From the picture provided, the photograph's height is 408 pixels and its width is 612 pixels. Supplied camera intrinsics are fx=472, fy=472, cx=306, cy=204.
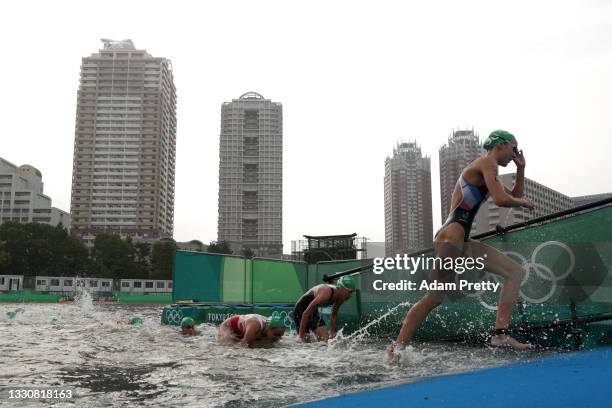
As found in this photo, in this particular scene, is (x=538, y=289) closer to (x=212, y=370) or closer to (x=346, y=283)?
(x=346, y=283)

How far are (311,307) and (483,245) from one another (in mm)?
3994

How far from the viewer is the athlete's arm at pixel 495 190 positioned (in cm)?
426

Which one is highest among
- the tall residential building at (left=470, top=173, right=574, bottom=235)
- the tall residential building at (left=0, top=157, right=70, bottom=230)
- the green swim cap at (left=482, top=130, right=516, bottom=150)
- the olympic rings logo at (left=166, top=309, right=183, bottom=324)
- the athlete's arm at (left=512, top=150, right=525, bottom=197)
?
the tall residential building at (left=0, top=157, right=70, bottom=230)

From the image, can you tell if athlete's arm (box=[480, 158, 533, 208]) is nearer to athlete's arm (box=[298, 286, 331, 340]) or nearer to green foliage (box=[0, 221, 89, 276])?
athlete's arm (box=[298, 286, 331, 340])

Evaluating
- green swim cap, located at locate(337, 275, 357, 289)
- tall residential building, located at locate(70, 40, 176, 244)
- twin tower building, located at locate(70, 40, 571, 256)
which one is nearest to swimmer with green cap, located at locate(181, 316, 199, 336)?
green swim cap, located at locate(337, 275, 357, 289)

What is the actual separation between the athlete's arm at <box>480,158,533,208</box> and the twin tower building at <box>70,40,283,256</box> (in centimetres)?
13139

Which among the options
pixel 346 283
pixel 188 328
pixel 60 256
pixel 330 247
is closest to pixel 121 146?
pixel 60 256

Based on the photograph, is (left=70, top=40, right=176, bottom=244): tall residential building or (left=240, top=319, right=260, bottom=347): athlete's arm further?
(left=70, top=40, right=176, bottom=244): tall residential building

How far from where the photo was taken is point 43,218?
116 m

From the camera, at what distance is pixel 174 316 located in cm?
1178

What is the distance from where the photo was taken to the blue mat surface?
2.12 metres

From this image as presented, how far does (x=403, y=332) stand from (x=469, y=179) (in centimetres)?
162

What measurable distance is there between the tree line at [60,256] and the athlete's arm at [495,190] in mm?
66570

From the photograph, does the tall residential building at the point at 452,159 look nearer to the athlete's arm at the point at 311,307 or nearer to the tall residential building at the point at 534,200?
the tall residential building at the point at 534,200
